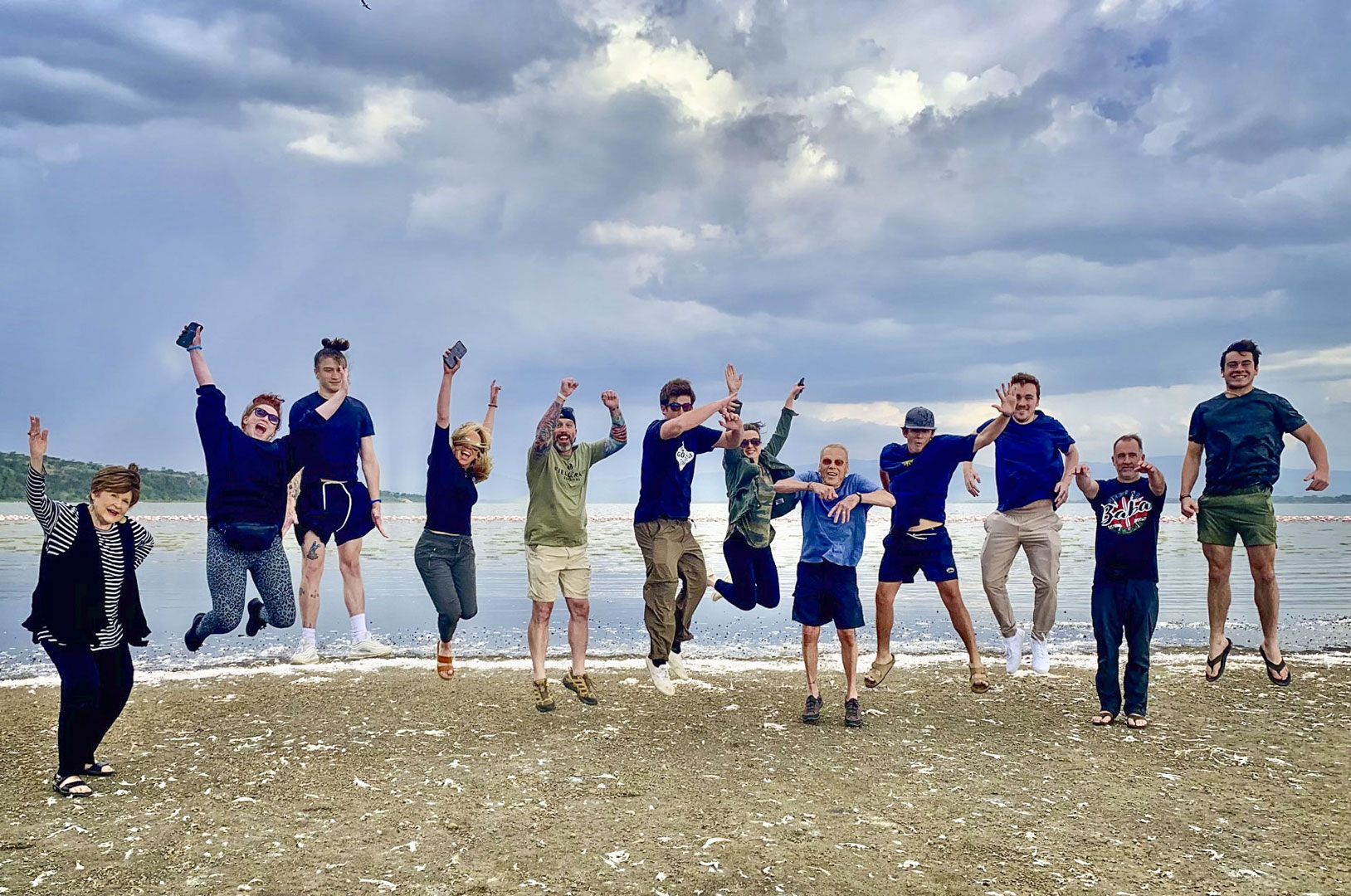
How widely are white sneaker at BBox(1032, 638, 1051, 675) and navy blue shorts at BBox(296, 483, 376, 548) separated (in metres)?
6.73

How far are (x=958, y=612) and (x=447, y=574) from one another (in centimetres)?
477

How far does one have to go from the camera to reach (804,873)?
4.93 meters

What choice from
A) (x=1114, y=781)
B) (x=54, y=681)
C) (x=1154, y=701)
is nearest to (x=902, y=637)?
(x=1154, y=701)

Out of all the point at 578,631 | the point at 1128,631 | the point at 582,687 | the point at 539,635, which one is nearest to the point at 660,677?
the point at 582,687

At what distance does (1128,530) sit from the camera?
8000mm

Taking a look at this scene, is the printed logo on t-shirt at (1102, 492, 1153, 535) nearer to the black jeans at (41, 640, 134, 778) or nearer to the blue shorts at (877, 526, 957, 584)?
the blue shorts at (877, 526, 957, 584)

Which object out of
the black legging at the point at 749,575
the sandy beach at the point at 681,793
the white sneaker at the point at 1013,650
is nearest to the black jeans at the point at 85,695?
the sandy beach at the point at 681,793

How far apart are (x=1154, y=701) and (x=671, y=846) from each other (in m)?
6.12

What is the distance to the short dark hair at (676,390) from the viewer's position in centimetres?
836

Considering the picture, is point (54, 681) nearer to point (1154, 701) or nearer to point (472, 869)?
point (472, 869)

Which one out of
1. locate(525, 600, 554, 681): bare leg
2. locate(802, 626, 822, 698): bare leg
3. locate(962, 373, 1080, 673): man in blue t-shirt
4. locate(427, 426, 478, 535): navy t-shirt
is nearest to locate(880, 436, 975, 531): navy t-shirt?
locate(962, 373, 1080, 673): man in blue t-shirt

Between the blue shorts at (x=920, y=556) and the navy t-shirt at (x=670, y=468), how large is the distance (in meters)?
1.96

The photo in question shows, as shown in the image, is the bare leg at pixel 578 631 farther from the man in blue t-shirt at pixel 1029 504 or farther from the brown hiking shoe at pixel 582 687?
the man in blue t-shirt at pixel 1029 504

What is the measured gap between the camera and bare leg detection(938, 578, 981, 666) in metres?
8.66
